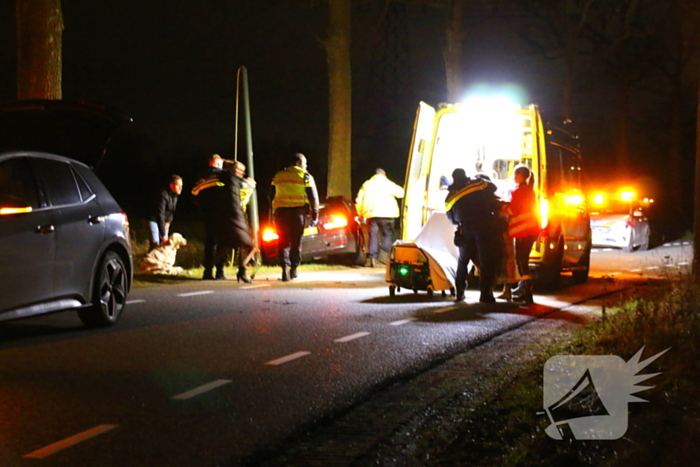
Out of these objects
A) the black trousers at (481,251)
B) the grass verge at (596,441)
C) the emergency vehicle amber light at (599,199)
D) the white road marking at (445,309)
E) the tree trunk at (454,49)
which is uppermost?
the tree trunk at (454,49)

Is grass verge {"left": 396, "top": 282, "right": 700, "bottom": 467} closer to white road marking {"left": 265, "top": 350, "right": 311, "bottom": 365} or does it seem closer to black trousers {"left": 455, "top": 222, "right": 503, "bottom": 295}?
white road marking {"left": 265, "top": 350, "right": 311, "bottom": 365}

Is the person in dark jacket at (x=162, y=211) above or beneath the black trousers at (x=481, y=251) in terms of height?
above

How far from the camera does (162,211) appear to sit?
16750mm

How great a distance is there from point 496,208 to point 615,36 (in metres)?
28.5

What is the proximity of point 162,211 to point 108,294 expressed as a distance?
742 centimetres

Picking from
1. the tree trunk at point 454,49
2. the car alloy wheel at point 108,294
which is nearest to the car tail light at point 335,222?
the car alloy wheel at point 108,294

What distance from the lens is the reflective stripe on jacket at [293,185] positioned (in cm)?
1461

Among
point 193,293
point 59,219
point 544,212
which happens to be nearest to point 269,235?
point 193,293

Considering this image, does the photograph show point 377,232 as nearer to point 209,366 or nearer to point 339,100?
point 339,100

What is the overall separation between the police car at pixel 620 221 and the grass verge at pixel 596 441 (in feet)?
56.6

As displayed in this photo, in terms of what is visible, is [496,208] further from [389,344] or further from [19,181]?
[19,181]

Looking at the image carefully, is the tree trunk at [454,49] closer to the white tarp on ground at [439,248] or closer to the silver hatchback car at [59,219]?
the white tarp on ground at [439,248]

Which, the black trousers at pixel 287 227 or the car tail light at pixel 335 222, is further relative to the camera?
the car tail light at pixel 335 222

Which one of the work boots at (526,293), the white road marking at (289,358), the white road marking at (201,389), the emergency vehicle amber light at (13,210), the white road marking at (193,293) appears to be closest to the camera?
the white road marking at (201,389)
